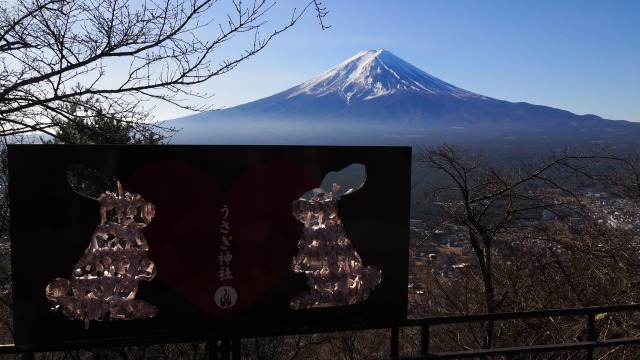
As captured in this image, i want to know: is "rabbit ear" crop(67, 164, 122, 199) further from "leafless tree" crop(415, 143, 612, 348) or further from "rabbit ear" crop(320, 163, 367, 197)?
"leafless tree" crop(415, 143, 612, 348)

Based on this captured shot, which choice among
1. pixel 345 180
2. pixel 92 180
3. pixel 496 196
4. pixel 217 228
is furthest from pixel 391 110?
pixel 217 228

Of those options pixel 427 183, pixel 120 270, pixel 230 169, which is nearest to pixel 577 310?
pixel 230 169

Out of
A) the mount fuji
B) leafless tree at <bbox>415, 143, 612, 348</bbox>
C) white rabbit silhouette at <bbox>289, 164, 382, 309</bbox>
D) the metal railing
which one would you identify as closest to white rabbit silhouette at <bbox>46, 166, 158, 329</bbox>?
the metal railing

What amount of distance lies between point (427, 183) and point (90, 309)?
26.2ft

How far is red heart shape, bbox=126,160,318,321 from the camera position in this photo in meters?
2.28

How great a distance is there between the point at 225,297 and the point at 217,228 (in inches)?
12.3

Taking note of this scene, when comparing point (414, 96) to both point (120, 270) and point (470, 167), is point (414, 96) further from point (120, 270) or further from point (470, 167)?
point (120, 270)

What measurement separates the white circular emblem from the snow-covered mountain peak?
40.5m

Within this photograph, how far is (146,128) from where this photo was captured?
5.11 metres

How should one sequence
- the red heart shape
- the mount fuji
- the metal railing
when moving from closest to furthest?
the metal railing → the red heart shape → the mount fuji

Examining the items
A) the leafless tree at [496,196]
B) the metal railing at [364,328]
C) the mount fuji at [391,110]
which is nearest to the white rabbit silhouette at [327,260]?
the metal railing at [364,328]

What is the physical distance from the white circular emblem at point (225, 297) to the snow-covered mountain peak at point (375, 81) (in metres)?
40.5

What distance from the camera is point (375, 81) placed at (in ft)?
163

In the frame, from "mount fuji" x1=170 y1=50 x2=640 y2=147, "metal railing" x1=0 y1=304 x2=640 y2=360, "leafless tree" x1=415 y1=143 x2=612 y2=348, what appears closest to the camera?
"metal railing" x1=0 y1=304 x2=640 y2=360
